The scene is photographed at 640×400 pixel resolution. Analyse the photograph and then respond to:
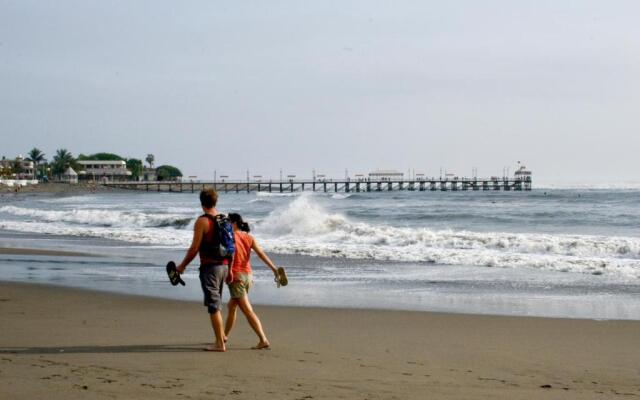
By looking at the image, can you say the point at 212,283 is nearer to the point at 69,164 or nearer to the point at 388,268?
the point at 388,268

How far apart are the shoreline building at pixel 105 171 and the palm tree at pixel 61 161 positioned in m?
2.70

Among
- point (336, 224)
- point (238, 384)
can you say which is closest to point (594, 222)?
point (336, 224)

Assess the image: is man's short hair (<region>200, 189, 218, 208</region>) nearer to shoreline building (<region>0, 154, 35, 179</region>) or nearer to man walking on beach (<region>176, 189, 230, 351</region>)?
man walking on beach (<region>176, 189, 230, 351</region>)

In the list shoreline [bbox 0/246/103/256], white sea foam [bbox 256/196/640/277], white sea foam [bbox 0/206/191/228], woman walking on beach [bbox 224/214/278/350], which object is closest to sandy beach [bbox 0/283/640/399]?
woman walking on beach [bbox 224/214/278/350]

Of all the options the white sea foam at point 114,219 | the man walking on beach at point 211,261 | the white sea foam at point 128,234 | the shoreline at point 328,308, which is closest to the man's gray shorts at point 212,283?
the man walking on beach at point 211,261

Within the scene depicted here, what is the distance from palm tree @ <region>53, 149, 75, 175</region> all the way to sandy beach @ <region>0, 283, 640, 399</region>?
159 m

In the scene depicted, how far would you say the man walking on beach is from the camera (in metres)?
6.93

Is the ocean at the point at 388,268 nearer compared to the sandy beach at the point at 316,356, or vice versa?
the sandy beach at the point at 316,356

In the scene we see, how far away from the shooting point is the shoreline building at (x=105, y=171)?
163m

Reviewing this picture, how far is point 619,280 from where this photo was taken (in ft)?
44.2

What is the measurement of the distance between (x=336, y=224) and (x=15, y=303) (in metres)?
18.5

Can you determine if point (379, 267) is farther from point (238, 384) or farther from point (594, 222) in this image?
point (594, 222)

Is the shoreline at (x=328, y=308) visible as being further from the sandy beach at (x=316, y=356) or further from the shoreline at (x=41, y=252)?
the shoreline at (x=41, y=252)

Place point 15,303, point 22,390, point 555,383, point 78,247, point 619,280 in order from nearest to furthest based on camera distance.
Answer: point 22,390 → point 555,383 → point 15,303 → point 619,280 → point 78,247
